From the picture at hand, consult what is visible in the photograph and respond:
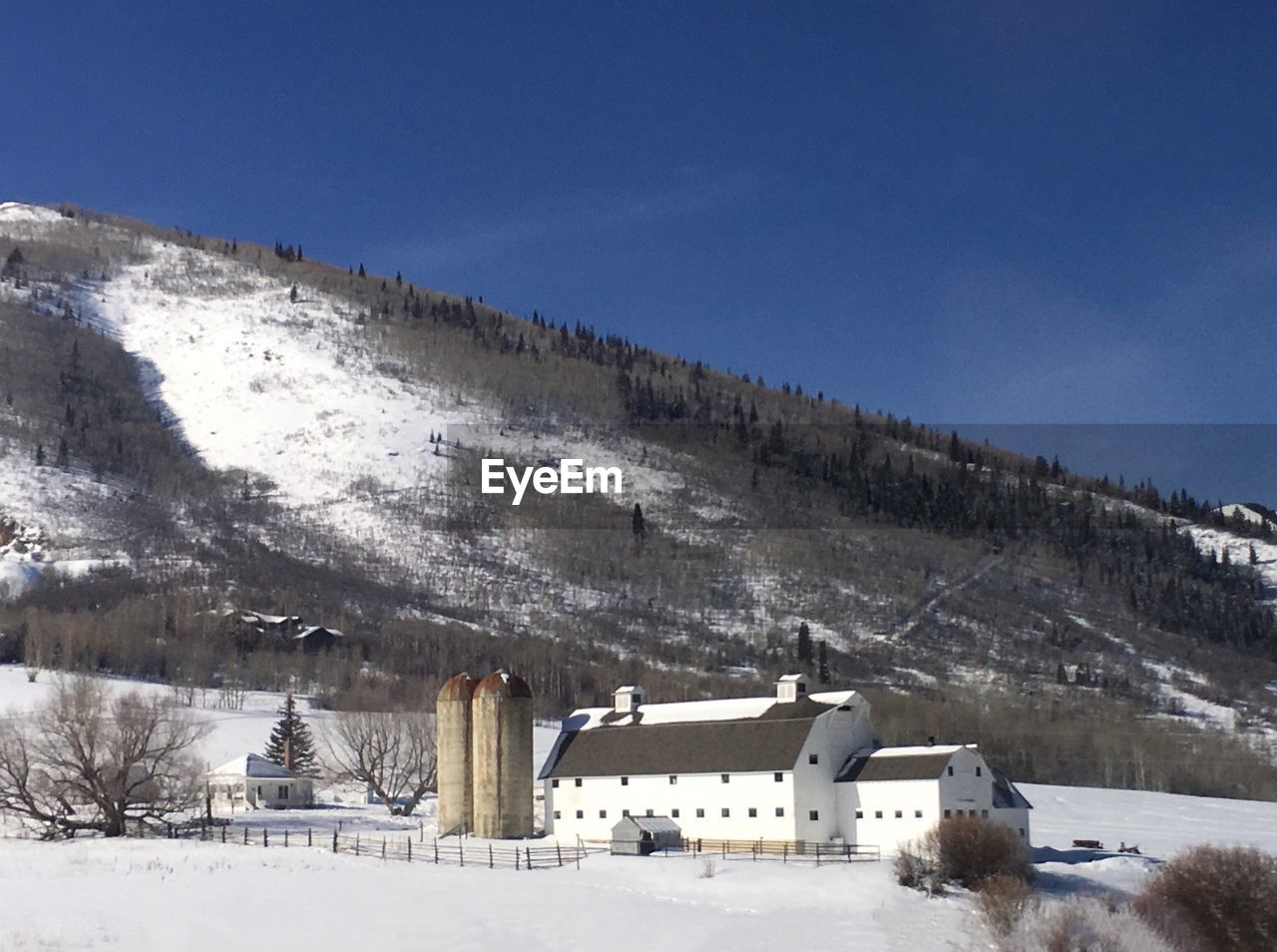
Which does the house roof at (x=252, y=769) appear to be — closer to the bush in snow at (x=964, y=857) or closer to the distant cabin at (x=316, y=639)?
the bush in snow at (x=964, y=857)

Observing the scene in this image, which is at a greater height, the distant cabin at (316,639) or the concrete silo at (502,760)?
the distant cabin at (316,639)

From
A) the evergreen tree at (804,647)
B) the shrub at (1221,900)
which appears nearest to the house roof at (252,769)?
the shrub at (1221,900)

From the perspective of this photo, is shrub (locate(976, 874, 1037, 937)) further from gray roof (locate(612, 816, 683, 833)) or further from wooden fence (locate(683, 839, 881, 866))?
gray roof (locate(612, 816, 683, 833))

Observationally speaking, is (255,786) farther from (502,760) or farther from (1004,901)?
(1004,901)

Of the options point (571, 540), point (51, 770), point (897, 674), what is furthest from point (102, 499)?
point (51, 770)

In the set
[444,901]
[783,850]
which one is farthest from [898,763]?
[444,901]

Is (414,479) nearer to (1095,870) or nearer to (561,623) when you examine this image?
(561,623)

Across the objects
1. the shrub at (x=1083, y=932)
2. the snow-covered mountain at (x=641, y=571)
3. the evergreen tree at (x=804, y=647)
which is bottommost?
the shrub at (x=1083, y=932)

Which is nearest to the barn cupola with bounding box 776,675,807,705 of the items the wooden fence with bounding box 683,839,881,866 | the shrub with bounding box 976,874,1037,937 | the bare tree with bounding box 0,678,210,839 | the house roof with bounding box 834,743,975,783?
the house roof with bounding box 834,743,975,783
